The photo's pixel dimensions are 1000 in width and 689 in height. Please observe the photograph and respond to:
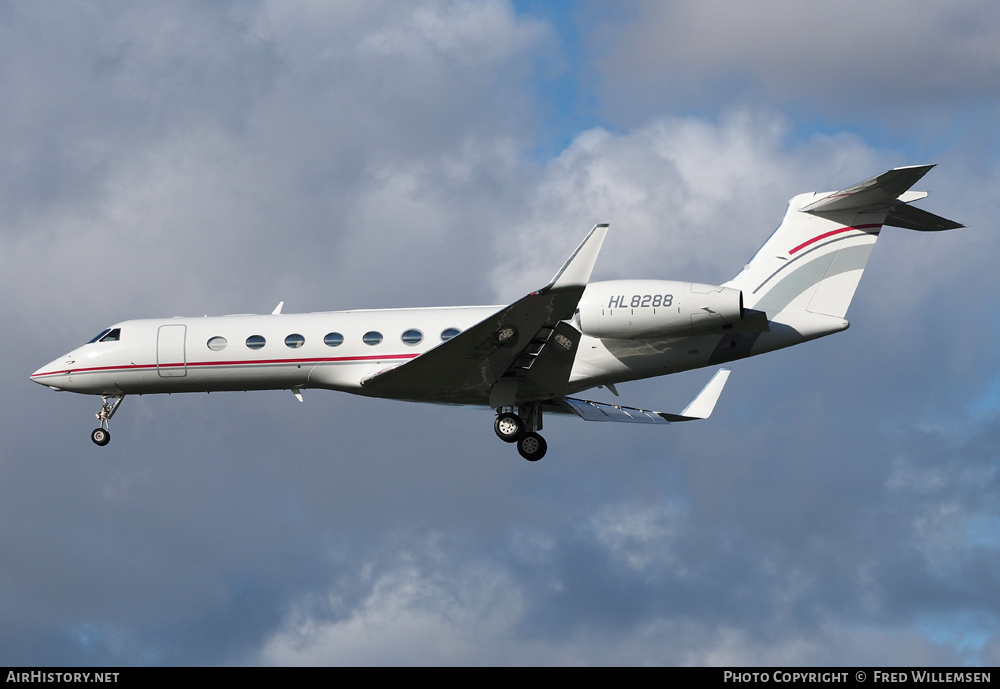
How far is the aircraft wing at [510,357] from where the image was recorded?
18469 mm

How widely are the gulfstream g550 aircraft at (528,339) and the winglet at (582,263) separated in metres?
1.69

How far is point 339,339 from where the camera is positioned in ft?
75.7

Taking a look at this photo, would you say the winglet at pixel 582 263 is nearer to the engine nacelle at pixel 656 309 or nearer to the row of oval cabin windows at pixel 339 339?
the engine nacelle at pixel 656 309

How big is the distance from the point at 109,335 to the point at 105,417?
5.49 feet

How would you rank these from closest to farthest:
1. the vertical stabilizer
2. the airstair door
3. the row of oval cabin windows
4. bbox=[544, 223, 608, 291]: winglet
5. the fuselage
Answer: bbox=[544, 223, 608, 291]: winglet < the fuselage < the vertical stabilizer < the row of oval cabin windows < the airstair door

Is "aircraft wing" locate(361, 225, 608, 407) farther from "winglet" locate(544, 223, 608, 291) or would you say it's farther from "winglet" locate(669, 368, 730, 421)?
"winglet" locate(669, 368, 730, 421)

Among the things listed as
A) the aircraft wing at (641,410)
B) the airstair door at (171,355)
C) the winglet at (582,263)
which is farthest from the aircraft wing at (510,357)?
the airstair door at (171,355)

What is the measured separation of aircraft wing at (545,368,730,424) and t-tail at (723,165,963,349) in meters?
3.00

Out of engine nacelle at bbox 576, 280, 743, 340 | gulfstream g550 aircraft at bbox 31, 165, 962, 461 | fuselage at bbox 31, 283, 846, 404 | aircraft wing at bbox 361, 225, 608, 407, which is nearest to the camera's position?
aircraft wing at bbox 361, 225, 608, 407

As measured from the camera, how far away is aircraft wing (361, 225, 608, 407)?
18.5 m

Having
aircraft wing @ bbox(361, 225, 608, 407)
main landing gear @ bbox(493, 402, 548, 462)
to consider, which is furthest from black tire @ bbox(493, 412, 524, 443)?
aircraft wing @ bbox(361, 225, 608, 407)

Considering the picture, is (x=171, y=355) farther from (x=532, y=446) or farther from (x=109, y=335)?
(x=532, y=446)
